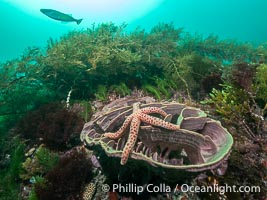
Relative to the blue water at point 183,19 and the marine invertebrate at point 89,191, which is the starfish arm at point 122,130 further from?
the blue water at point 183,19

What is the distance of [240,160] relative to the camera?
421cm

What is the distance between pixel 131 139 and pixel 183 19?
5007 inches

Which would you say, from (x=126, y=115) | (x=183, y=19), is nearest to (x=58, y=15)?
(x=126, y=115)

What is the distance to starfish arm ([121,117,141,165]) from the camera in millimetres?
3275

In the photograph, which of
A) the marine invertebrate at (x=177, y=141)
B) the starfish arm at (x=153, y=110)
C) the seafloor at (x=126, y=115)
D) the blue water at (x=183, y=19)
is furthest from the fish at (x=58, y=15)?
the blue water at (x=183, y=19)

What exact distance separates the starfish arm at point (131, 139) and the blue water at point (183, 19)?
96.0 m

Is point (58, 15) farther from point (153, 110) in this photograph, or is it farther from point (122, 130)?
point (122, 130)

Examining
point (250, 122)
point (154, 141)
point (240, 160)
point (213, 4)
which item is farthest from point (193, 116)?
point (213, 4)

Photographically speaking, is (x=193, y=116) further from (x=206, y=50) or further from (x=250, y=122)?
(x=206, y=50)

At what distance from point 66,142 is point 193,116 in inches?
142

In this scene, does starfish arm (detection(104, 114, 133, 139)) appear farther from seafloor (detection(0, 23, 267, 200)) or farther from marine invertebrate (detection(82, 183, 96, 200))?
marine invertebrate (detection(82, 183, 96, 200))

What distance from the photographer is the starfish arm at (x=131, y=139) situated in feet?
10.7

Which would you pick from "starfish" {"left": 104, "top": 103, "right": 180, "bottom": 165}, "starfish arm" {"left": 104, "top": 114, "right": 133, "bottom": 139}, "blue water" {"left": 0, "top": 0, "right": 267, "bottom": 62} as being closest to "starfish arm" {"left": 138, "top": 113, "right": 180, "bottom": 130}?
"starfish" {"left": 104, "top": 103, "right": 180, "bottom": 165}

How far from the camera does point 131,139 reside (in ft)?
11.1
